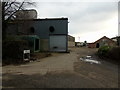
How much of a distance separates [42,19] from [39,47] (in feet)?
17.4

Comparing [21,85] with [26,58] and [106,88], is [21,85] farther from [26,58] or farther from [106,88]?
[26,58]

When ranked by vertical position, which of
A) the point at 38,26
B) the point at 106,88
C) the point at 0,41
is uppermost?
the point at 38,26

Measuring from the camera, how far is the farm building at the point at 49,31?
132 feet

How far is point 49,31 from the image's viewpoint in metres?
41.2

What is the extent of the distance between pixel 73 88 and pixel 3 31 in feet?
63.3

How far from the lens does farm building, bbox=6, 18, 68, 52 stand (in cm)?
4016

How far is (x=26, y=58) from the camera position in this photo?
23.2m

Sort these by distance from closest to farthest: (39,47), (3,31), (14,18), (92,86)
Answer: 1. (92,86)
2. (3,31)
3. (14,18)
4. (39,47)

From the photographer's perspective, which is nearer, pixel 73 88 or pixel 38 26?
pixel 73 88

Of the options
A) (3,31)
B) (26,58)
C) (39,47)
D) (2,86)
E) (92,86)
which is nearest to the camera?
(2,86)

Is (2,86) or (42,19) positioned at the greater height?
(42,19)

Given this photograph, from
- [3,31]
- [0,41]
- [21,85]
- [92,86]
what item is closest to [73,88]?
[92,86]

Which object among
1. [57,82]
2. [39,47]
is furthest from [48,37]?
[57,82]

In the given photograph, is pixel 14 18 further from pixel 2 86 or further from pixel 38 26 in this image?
pixel 2 86
